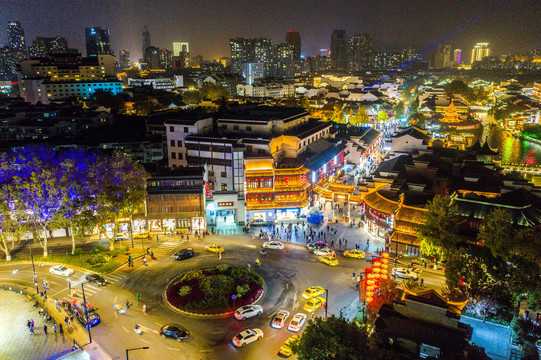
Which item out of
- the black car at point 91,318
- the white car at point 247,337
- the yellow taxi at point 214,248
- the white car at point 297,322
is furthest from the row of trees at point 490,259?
the black car at point 91,318

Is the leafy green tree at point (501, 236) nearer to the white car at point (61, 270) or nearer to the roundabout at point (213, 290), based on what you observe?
the roundabout at point (213, 290)

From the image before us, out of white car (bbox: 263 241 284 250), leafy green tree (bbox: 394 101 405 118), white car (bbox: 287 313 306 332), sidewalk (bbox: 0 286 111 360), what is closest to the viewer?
sidewalk (bbox: 0 286 111 360)

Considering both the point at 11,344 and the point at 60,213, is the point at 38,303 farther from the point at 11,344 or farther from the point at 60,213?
the point at 60,213

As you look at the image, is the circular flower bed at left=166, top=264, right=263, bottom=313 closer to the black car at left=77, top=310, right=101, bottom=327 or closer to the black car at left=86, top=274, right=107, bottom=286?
the black car at left=77, top=310, right=101, bottom=327

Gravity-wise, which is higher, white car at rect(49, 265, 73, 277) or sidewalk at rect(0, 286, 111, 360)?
white car at rect(49, 265, 73, 277)

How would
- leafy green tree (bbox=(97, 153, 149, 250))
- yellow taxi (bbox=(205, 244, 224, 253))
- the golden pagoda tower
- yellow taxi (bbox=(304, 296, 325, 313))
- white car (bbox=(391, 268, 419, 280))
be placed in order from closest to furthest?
yellow taxi (bbox=(304, 296, 325, 313)), white car (bbox=(391, 268, 419, 280)), leafy green tree (bbox=(97, 153, 149, 250)), yellow taxi (bbox=(205, 244, 224, 253)), the golden pagoda tower

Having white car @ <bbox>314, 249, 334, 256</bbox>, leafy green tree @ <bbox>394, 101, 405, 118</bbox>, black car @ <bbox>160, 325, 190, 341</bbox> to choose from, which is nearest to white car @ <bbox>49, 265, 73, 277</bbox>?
black car @ <bbox>160, 325, 190, 341</bbox>

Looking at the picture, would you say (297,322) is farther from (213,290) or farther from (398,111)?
(398,111)

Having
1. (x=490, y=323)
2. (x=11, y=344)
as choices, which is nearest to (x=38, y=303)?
(x=11, y=344)
